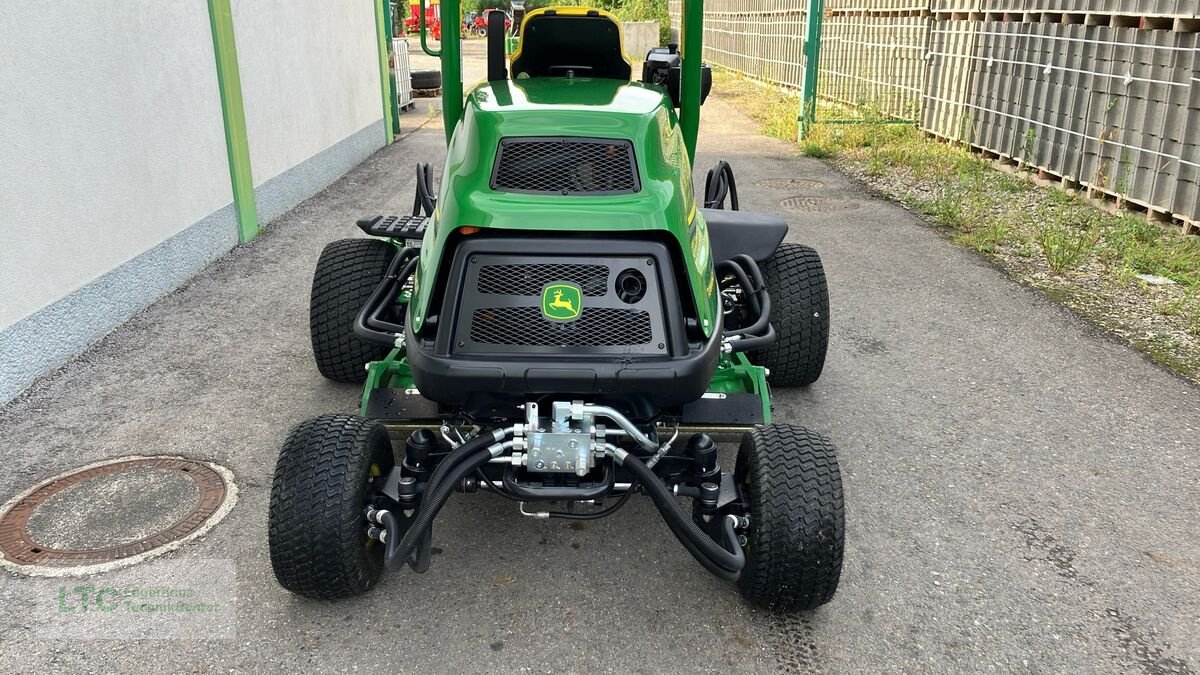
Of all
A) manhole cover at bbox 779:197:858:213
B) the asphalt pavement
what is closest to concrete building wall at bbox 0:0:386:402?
the asphalt pavement

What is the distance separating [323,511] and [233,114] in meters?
4.95

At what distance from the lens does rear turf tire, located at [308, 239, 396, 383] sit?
13.8 feet

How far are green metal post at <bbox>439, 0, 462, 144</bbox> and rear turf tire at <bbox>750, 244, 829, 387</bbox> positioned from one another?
62.9 inches

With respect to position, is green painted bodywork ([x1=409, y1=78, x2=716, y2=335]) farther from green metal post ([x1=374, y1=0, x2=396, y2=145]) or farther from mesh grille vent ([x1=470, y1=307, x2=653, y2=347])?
green metal post ([x1=374, y1=0, x2=396, y2=145])

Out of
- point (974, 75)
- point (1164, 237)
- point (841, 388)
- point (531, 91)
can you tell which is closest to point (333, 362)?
point (531, 91)

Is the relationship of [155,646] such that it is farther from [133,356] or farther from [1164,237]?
[1164,237]

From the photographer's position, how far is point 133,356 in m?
4.81

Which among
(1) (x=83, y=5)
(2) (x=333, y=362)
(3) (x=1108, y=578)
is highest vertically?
(1) (x=83, y=5)

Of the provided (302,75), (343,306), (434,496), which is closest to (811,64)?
(302,75)

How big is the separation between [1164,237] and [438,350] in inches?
245

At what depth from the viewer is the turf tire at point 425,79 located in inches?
627

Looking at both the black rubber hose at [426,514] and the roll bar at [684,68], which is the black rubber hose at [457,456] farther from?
the roll bar at [684,68]

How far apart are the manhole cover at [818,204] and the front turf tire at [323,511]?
20.8 ft

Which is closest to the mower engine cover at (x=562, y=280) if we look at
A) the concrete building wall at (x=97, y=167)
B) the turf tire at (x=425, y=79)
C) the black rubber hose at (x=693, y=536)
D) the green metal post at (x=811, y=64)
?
the black rubber hose at (x=693, y=536)
